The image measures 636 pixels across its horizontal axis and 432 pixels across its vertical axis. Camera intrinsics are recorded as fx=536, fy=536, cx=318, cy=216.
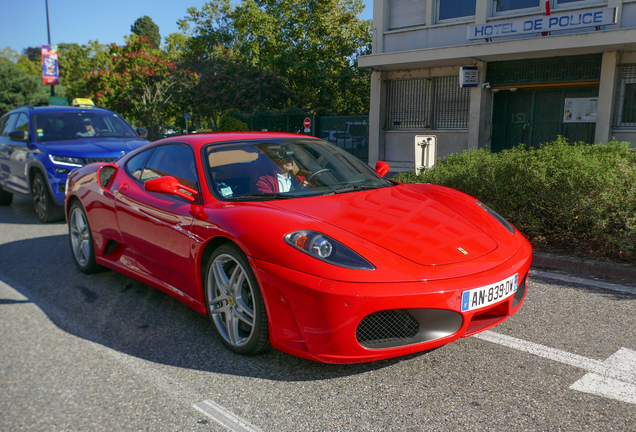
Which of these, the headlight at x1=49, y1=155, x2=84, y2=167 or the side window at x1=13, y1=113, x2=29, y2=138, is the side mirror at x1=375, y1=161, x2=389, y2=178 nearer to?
the headlight at x1=49, y1=155, x2=84, y2=167

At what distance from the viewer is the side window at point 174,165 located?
148 inches

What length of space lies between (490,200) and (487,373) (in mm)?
3638

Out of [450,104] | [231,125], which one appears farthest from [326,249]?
[231,125]

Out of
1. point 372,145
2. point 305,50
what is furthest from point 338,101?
point 372,145

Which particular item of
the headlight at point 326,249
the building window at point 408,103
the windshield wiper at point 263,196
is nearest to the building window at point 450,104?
the building window at point 408,103

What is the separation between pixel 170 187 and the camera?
3.49 m

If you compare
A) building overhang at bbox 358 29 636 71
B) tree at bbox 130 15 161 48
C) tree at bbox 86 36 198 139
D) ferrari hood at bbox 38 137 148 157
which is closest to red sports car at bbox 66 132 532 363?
ferrari hood at bbox 38 137 148 157

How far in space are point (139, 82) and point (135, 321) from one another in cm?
3773

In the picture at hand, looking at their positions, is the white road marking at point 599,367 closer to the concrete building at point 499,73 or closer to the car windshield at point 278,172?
the car windshield at point 278,172

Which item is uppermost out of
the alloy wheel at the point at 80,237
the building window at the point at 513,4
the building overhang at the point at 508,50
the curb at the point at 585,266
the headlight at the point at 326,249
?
the building window at the point at 513,4

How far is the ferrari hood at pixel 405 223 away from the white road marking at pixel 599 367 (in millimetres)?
658

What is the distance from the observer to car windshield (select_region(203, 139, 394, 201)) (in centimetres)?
361

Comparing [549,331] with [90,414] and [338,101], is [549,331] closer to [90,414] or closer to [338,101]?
[90,414]

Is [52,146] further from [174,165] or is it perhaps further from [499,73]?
[499,73]
